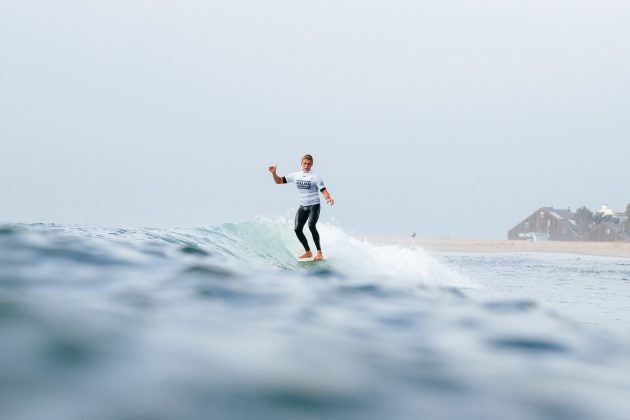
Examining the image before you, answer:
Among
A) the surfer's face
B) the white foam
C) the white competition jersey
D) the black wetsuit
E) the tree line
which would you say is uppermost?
the tree line

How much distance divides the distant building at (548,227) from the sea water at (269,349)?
2692 inches

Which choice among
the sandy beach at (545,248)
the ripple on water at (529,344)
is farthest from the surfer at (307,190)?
the sandy beach at (545,248)

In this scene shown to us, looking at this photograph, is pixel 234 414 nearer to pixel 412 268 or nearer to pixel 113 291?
pixel 113 291

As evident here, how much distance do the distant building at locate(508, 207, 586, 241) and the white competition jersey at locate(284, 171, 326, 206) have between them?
60936 millimetres

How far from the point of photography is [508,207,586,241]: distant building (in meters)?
67.2

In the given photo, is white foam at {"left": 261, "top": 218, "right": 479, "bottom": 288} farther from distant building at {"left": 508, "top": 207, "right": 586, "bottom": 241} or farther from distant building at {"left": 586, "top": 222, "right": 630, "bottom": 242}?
distant building at {"left": 508, "top": 207, "right": 586, "bottom": 241}

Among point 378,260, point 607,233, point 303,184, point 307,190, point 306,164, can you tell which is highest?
point 306,164

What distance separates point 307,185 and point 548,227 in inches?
2471

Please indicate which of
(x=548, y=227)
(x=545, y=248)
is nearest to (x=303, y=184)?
(x=545, y=248)

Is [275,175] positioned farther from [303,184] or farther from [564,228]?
[564,228]

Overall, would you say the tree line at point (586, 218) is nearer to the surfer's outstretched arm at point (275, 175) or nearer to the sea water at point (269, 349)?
the surfer's outstretched arm at point (275, 175)

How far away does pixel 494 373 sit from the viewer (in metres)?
2.26

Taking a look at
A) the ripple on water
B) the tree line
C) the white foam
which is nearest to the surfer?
the white foam

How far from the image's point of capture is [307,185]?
12414 mm
